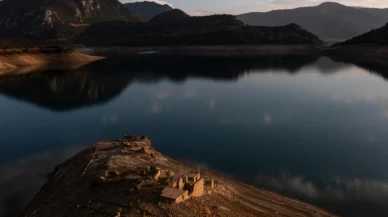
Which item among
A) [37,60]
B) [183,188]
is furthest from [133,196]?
[37,60]

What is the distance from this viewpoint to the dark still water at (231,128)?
35.1m

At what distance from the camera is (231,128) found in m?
54.1

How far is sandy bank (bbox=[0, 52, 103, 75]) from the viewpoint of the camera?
126 metres

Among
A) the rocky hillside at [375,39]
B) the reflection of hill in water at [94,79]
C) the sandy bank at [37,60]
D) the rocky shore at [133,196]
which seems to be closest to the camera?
the rocky shore at [133,196]

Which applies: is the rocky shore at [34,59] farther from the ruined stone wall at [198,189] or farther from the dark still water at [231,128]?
the ruined stone wall at [198,189]

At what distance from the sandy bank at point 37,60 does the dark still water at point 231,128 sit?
72.2 feet

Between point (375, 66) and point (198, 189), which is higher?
point (198, 189)

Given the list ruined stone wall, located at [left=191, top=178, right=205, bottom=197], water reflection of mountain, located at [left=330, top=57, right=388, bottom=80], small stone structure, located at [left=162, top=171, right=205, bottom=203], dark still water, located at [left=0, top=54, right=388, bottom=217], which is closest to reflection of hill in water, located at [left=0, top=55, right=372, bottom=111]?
dark still water, located at [left=0, top=54, right=388, bottom=217]

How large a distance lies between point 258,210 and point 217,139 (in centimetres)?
2350

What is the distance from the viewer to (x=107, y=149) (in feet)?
125

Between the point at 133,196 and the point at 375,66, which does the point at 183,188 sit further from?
the point at 375,66

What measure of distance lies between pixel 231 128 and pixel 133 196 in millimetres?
32254

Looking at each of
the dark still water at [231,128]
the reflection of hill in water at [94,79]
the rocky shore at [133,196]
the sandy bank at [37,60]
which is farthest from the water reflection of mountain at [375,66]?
the sandy bank at [37,60]

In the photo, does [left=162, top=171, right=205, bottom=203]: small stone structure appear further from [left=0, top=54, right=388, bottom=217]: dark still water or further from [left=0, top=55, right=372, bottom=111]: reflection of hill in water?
[left=0, top=55, right=372, bottom=111]: reflection of hill in water
